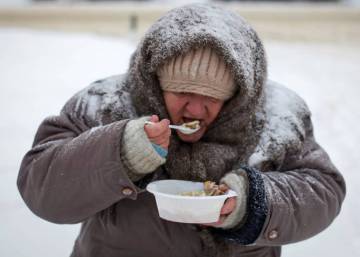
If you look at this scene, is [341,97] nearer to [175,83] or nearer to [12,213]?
[12,213]

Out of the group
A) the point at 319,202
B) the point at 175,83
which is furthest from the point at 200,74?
the point at 319,202

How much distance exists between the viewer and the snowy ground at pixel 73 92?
6.90 feet

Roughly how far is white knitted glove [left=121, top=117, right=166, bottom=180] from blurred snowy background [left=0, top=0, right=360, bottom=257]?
96 centimetres

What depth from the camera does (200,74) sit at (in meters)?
1.27

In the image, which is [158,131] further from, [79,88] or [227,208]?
[79,88]

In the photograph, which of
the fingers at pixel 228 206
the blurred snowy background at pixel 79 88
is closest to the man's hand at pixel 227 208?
the fingers at pixel 228 206

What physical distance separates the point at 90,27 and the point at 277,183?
10.8m

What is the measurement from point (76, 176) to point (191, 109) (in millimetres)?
340

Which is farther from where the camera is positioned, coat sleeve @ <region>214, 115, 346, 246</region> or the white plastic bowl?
coat sleeve @ <region>214, 115, 346, 246</region>

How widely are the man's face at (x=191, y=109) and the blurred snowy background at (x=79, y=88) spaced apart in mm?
901

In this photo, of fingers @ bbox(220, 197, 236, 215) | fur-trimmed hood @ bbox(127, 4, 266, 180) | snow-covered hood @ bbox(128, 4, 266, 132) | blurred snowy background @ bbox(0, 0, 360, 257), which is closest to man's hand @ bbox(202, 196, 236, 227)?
fingers @ bbox(220, 197, 236, 215)

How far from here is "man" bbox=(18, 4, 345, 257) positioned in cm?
121

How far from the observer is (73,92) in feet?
14.1

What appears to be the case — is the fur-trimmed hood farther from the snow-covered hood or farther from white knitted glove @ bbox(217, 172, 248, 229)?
white knitted glove @ bbox(217, 172, 248, 229)
